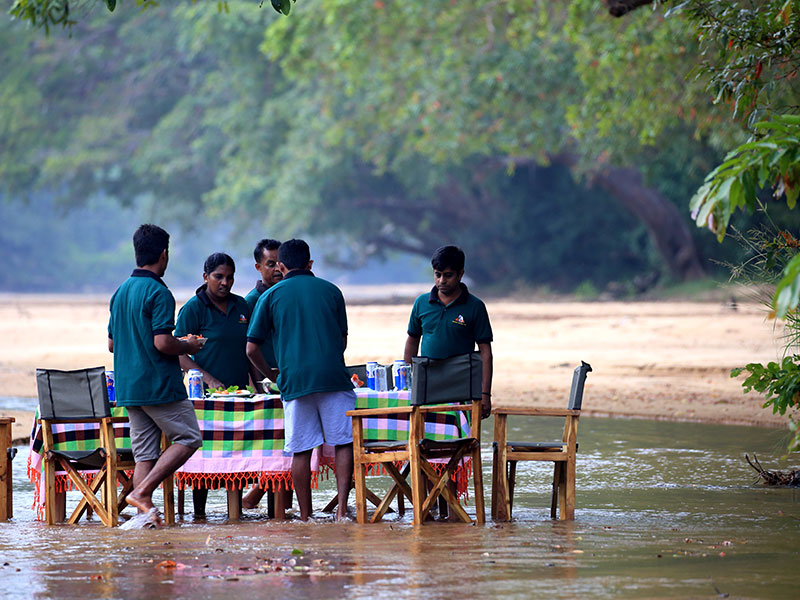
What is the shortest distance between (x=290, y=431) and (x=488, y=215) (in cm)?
3797

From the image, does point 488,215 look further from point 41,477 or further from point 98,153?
point 41,477

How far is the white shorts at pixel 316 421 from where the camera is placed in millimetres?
7906

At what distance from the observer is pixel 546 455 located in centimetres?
809

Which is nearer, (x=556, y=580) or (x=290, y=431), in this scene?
(x=556, y=580)

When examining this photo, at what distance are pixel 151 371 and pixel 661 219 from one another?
30.8 meters

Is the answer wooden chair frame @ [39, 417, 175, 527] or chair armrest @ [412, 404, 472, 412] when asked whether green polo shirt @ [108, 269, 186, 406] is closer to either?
wooden chair frame @ [39, 417, 175, 527]

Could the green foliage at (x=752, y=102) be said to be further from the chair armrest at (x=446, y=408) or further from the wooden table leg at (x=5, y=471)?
the wooden table leg at (x=5, y=471)

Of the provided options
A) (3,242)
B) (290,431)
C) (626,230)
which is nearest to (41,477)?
(290,431)

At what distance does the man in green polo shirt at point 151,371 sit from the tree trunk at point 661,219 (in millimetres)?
29768

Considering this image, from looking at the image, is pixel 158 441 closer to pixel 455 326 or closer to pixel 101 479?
pixel 101 479

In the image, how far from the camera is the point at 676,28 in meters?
19.0

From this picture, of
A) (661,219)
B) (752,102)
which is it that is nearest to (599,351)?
(752,102)

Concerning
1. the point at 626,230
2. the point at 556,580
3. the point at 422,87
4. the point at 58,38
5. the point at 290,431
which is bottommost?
the point at 556,580

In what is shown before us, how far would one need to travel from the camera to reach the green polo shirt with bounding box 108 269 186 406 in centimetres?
762
